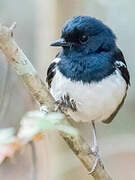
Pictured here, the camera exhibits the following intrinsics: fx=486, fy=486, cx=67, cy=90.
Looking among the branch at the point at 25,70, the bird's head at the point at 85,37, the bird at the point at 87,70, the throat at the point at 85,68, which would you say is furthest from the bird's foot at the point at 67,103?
the branch at the point at 25,70

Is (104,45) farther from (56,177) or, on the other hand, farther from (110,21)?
(110,21)

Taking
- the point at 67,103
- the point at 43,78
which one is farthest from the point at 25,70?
the point at 43,78

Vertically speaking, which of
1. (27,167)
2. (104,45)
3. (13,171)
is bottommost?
(13,171)

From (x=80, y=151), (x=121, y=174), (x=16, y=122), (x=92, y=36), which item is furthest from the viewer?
(x=121, y=174)

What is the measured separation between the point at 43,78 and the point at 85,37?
1.29 metres

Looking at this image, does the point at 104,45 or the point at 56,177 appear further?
the point at 56,177

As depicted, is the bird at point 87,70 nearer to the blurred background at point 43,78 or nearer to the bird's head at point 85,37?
the bird's head at point 85,37

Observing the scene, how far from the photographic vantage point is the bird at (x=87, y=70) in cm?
278

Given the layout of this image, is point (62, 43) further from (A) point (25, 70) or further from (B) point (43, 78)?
(B) point (43, 78)

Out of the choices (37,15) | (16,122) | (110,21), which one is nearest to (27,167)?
(16,122)

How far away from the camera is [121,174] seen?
520 centimetres

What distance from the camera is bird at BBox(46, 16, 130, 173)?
2.78m

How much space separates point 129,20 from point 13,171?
2.07 m

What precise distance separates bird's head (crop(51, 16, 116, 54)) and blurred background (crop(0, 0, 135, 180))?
0.43m
